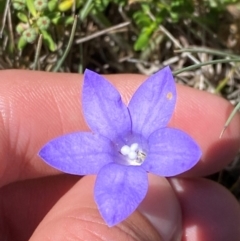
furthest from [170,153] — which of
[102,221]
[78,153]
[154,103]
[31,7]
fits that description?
[31,7]

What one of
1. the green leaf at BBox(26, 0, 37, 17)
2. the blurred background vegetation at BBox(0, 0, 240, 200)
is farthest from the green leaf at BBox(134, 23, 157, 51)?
the green leaf at BBox(26, 0, 37, 17)

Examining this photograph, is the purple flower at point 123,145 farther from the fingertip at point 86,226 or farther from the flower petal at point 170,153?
the fingertip at point 86,226

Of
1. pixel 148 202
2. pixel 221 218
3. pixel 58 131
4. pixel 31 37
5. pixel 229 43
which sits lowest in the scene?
pixel 221 218

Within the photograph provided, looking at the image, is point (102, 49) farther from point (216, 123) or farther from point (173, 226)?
point (173, 226)

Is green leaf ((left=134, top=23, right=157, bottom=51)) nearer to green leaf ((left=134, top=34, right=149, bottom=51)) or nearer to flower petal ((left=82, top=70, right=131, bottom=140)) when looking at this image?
green leaf ((left=134, top=34, right=149, bottom=51))

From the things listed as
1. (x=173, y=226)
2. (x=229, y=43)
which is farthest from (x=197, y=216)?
(x=229, y=43)

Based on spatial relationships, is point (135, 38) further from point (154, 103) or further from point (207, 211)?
point (154, 103)
